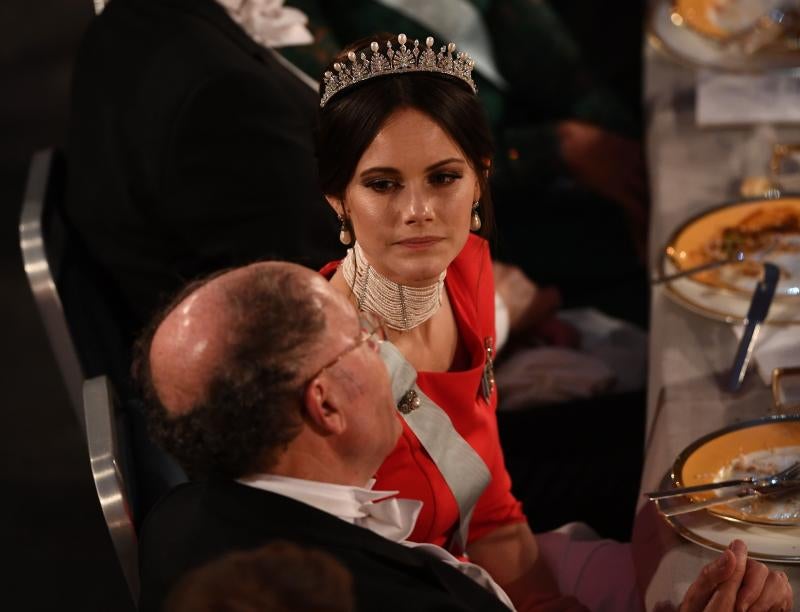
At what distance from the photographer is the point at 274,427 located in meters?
1.13

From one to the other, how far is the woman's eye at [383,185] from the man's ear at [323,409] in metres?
0.20

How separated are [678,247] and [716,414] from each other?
→ 0.42 metres

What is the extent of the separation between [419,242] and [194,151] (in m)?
0.73

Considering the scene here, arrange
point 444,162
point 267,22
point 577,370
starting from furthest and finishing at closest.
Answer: point 577,370
point 267,22
point 444,162

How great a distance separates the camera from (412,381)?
130cm

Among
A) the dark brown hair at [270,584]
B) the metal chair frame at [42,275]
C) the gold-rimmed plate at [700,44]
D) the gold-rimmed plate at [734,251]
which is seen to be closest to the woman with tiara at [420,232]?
the dark brown hair at [270,584]

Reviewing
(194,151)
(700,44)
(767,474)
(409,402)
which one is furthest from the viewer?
(700,44)

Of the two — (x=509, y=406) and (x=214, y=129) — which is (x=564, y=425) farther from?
(x=214, y=129)

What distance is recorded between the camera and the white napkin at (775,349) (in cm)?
166

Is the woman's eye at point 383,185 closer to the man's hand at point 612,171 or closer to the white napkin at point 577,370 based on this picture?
the white napkin at point 577,370

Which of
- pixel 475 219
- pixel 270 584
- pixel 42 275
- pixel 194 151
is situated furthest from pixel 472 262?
pixel 42 275

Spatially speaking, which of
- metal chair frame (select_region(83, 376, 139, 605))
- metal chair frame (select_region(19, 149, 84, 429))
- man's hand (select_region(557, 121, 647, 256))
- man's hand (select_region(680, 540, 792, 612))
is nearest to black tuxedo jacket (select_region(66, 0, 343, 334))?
metal chair frame (select_region(19, 149, 84, 429))

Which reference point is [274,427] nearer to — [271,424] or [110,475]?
[271,424]

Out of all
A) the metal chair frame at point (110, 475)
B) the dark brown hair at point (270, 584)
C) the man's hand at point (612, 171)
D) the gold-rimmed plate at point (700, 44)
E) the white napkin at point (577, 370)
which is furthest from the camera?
the man's hand at point (612, 171)
